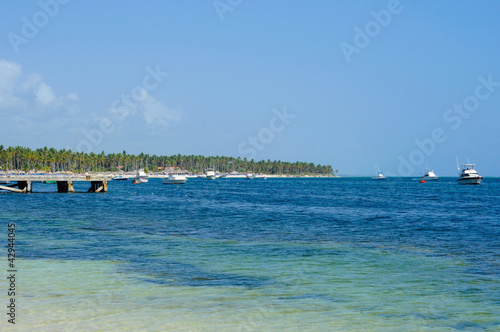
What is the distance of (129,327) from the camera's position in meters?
11.4

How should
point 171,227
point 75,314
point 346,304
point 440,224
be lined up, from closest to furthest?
1. point 75,314
2. point 346,304
3. point 171,227
4. point 440,224

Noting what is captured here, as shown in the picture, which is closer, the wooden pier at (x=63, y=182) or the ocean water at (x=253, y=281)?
the ocean water at (x=253, y=281)

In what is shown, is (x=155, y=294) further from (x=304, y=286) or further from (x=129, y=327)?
(x=304, y=286)

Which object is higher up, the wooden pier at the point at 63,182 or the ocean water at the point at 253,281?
the wooden pier at the point at 63,182

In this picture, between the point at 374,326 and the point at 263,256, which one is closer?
the point at 374,326

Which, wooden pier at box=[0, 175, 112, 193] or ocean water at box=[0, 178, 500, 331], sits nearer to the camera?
ocean water at box=[0, 178, 500, 331]

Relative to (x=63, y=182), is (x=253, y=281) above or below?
below

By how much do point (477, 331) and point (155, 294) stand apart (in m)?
8.63

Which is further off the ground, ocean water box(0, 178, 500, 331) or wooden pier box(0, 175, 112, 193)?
wooden pier box(0, 175, 112, 193)

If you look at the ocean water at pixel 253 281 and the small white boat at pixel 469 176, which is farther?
the small white boat at pixel 469 176

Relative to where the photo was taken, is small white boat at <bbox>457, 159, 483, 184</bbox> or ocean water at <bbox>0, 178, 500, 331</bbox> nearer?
ocean water at <bbox>0, 178, 500, 331</bbox>

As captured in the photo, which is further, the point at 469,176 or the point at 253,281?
the point at 469,176

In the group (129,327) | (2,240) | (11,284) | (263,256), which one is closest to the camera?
(129,327)

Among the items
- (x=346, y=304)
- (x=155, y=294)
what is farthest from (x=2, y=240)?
(x=346, y=304)
